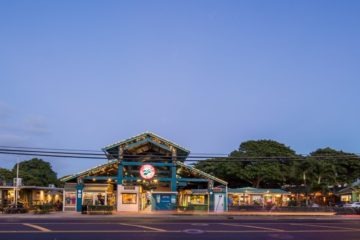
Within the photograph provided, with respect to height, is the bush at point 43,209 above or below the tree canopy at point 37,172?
below

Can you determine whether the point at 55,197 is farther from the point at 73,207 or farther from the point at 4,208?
the point at 4,208

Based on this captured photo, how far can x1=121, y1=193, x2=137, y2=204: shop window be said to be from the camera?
5694 cm

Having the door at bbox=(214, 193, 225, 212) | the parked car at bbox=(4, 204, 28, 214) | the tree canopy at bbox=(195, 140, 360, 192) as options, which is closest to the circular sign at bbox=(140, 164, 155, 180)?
the door at bbox=(214, 193, 225, 212)

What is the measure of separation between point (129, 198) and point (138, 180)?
8.66ft

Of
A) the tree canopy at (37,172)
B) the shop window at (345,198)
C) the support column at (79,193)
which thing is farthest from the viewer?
the tree canopy at (37,172)

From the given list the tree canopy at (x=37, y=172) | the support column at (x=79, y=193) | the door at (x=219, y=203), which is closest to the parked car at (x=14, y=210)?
the support column at (x=79, y=193)

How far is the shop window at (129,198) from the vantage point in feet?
187

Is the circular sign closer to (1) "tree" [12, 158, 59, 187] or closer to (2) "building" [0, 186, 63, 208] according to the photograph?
(2) "building" [0, 186, 63, 208]

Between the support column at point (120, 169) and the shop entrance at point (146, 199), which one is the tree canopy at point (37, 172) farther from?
the support column at point (120, 169)

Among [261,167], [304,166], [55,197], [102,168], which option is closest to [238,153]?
[261,167]

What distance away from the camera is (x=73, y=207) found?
57.3 metres

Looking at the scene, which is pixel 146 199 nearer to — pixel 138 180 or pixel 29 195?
pixel 138 180
